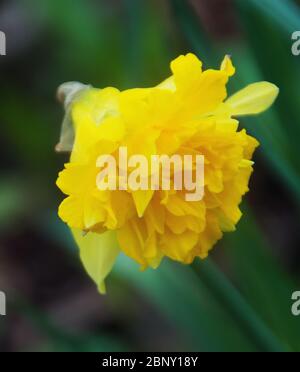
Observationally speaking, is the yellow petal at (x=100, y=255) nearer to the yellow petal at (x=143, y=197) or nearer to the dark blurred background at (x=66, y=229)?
the yellow petal at (x=143, y=197)

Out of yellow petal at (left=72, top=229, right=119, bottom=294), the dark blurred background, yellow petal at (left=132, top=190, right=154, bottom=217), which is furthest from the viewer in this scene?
the dark blurred background

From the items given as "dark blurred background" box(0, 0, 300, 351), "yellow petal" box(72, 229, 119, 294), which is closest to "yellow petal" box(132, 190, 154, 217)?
"yellow petal" box(72, 229, 119, 294)

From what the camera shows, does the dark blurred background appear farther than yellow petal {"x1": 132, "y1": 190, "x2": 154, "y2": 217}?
Yes

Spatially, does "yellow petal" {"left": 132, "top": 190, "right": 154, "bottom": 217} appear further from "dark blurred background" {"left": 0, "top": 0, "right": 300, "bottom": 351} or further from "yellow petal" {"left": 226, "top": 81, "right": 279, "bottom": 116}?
"dark blurred background" {"left": 0, "top": 0, "right": 300, "bottom": 351}

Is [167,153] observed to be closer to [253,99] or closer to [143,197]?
[143,197]

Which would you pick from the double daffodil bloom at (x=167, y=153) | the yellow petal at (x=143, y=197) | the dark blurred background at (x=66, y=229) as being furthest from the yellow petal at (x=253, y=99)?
the dark blurred background at (x=66, y=229)

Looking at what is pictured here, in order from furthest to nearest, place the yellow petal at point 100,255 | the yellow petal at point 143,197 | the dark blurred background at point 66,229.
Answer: the dark blurred background at point 66,229
the yellow petal at point 100,255
the yellow petal at point 143,197
